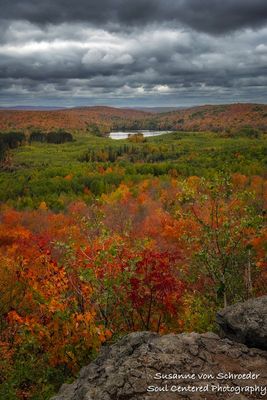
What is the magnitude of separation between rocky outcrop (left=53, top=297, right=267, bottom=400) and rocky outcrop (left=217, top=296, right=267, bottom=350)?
0.03 m

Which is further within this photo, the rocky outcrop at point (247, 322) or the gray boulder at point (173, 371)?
the rocky outcrop at point (247, 322)

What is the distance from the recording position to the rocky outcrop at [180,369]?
10.8m

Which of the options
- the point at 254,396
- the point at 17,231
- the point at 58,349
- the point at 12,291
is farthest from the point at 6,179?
the point at 254,396

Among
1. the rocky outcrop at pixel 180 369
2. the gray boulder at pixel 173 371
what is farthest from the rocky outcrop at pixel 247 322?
the gray boulder at pixel 173 371

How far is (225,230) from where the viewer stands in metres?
19.8

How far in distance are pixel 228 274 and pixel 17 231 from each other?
217 feet

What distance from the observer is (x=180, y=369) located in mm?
11719

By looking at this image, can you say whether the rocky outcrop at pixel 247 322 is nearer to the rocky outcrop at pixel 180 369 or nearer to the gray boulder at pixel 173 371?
the rocky outcrop at pixel 180 369

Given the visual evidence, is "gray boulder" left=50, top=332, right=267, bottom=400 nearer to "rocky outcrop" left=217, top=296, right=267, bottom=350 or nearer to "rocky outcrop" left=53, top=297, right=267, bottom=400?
"rocky outcrop" left=53, top=297, right=267, bottom=400

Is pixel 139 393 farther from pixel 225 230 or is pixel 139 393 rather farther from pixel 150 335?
pixel 225 230

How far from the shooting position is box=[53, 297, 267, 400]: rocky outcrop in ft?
35.6

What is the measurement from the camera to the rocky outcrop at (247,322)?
521 inches

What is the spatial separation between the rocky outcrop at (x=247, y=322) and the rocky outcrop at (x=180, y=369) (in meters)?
0.03

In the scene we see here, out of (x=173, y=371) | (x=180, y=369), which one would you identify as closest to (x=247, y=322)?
(x=180, y=369)
